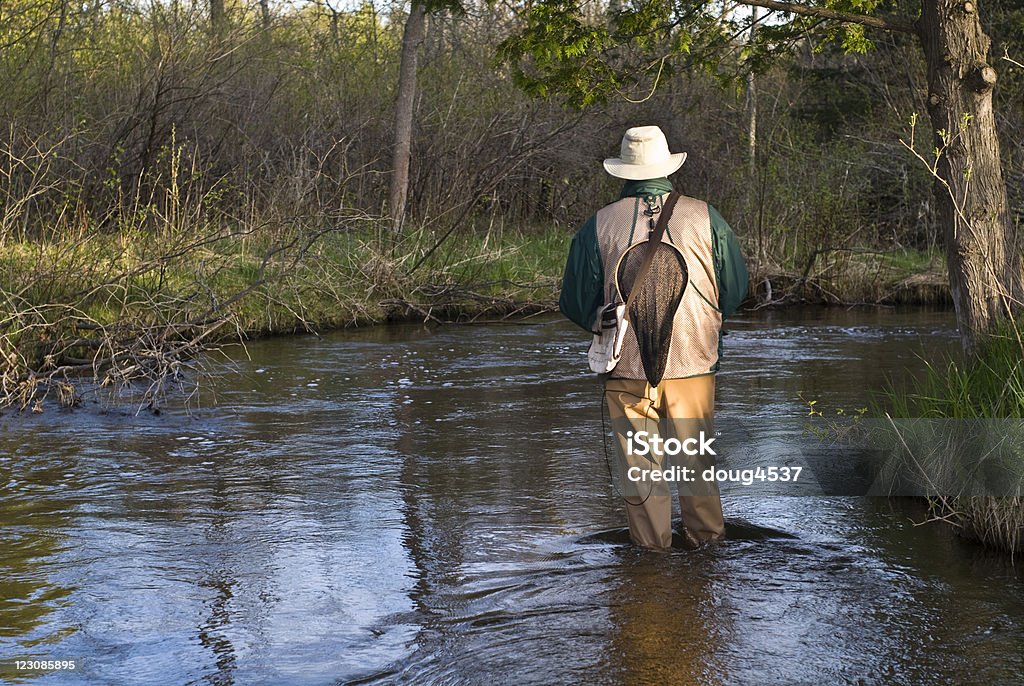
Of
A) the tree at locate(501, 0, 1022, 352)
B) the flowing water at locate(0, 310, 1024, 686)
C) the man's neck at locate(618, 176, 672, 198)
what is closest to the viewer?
the flowing water at locate(0, 310, 1024, 686)

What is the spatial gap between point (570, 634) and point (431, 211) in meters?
17.3

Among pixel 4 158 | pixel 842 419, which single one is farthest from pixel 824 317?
pixel 4 158

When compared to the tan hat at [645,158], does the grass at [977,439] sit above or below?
below

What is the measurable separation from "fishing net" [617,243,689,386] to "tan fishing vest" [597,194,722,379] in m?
0.04

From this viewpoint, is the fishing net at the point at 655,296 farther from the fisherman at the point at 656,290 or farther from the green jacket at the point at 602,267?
the green jacket at the point at 602,267

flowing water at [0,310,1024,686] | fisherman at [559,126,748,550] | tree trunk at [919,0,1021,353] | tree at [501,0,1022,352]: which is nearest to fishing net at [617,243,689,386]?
fisherman at [559,126,748,550]

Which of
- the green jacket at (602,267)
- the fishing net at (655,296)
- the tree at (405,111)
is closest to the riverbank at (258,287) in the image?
the tree at (405,111)

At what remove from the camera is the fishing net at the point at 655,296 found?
593 centimetres

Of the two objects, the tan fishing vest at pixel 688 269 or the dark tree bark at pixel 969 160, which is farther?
the dark tree bark at pixel 969 160

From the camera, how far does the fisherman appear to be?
595 cm

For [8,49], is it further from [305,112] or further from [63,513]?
[63,513]

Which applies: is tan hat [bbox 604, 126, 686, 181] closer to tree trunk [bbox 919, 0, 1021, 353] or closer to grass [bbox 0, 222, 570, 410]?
tree trunk [bbox 919, 0, 1021, 353]

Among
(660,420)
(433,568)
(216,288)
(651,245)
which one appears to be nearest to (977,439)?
(660,420)

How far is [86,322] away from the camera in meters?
13.0
